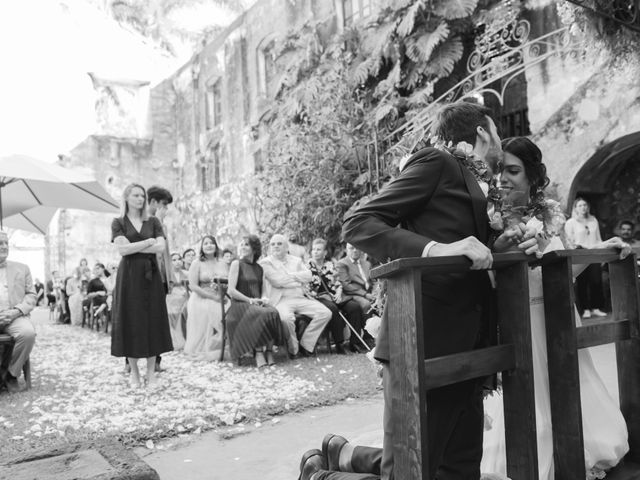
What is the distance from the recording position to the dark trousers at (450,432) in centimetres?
202

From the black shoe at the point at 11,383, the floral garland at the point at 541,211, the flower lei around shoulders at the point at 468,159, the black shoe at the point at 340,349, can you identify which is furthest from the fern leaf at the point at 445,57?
the flower lei around shoulders at the point at 468,159

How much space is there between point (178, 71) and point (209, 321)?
19773 millimetres

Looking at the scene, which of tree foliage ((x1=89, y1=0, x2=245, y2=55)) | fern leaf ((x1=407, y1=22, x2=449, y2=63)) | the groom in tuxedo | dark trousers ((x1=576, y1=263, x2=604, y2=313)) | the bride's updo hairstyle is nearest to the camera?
the groom in tuxedo

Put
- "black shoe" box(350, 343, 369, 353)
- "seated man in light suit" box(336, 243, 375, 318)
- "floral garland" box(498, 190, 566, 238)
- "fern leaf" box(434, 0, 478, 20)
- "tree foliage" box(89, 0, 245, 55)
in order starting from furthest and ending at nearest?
"tree foliage" box(89, 0, 245, 55) → "fern leaf" box(434, 0, 478, 20) → "seated man in light suit" box(336, 243, 375, 318) → "black shoe" box(350, 343, 369, 353) → "floral garland" box(498, 190, 566, 238)

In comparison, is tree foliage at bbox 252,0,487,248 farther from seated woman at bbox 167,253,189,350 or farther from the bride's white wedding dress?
the bride's white wedding dress

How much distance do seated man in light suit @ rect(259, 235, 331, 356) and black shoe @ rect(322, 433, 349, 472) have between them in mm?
4475

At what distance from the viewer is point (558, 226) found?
2.86 metres

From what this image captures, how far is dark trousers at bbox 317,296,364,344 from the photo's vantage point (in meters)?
7.88

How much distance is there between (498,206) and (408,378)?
34.1 inches

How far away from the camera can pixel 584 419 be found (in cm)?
269

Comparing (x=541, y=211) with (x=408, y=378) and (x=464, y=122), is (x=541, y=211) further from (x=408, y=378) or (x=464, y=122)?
(x=408, y=378)

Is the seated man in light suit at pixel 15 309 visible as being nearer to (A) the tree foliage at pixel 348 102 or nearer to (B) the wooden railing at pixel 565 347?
(B) the wooden railing at pixel 565 347

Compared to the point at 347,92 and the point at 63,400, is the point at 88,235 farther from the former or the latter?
the point at 63,400

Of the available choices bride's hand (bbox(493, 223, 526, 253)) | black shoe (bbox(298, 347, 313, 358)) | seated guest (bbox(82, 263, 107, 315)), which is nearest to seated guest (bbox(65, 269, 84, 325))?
seated guest (bbox(82, 263, 107, 315))
